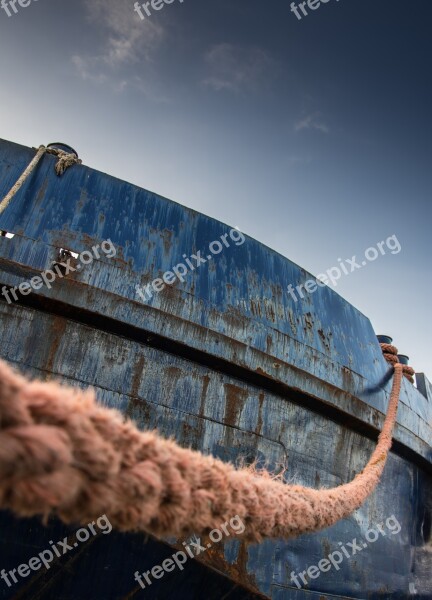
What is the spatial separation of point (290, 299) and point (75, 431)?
3306 millimetres

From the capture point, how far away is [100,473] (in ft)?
2.62

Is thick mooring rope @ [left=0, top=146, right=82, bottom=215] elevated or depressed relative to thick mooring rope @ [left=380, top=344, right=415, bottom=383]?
elevated

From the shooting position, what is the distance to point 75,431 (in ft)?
2.48

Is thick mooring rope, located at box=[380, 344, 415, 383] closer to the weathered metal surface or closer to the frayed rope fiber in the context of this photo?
the weathered metal surface

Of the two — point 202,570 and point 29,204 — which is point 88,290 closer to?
point 29,204

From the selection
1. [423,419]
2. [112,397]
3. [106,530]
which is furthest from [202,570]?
[423,419]

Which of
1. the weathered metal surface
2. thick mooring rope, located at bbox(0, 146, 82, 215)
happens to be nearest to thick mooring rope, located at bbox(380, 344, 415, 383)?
the weathered metal surface

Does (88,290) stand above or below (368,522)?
above

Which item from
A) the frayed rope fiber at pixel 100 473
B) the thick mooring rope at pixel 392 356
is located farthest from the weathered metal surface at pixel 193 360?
the frayed rope fiber at pixel 100 473

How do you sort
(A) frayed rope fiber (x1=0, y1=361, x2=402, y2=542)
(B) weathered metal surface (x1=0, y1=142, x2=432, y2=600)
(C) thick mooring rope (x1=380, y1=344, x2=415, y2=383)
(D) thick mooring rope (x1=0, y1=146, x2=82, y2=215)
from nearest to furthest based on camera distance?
(A) frayed rope fiber (x1=0, y1=361, x2=402, y2=542)
(B) weathered metal surface (x1=0, y1=142, x2=432, y2=600)
(D) thick mooring rope (x1=0, y1=146, x2=82, y2=215)
(C) thick mooring rope (x1=380, y1=344, x2=415, y2=383)

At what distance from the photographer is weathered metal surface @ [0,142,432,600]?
8.83 feet

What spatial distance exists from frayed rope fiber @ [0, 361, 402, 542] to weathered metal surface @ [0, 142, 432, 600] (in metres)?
1.61

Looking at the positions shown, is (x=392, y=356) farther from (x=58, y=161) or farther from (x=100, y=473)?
(x=100, y=473)

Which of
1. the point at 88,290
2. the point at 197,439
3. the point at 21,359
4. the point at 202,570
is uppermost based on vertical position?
the point at 88,290
